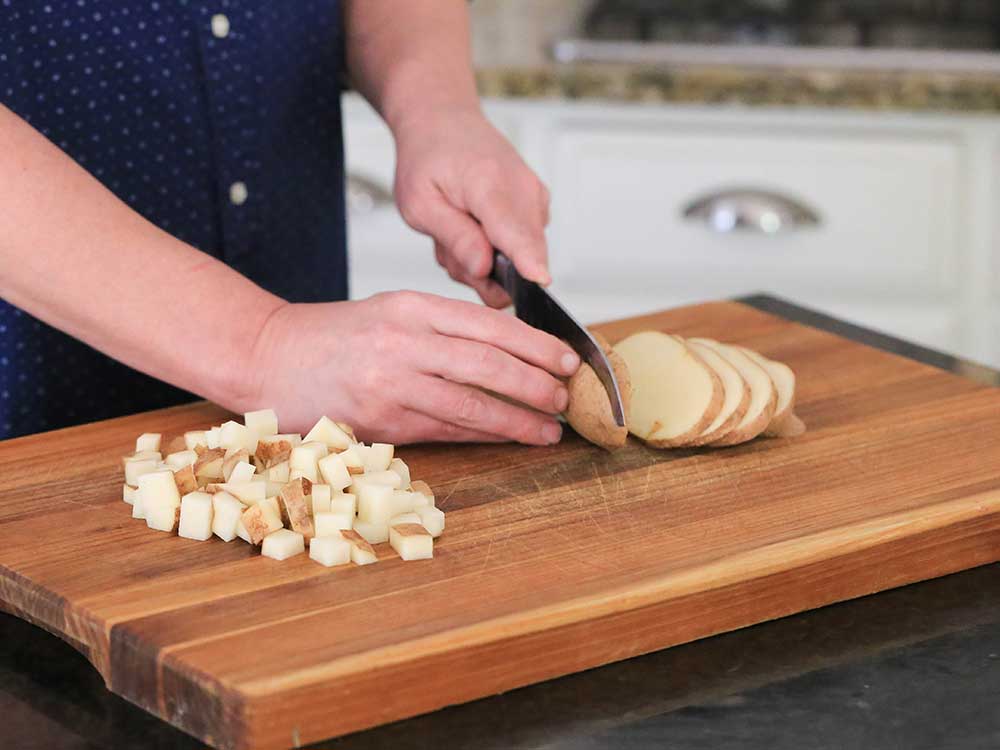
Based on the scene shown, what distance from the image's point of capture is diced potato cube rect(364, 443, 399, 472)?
4.00 ft

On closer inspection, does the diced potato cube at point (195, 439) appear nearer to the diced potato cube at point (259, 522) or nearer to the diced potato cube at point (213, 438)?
the diced potato cube at point (213, 438)

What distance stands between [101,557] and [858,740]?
1.79 feet

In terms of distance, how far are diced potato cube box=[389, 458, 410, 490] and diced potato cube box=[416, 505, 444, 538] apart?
0.15 ft

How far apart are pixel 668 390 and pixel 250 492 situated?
1.38 feet

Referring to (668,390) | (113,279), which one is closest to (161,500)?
(113,279)

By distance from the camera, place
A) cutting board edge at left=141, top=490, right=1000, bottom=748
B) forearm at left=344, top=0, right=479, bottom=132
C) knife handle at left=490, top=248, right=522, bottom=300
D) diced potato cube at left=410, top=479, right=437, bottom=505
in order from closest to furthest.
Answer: cutting board edge at left=141, top=490, right=1000, bottom=748
diced potato cube at left=410, top=479, right=437, bottom=505
knife handle at left=490, top=248, right=522, bottom=300
forearm at left=344, top=0, right=479, bottom=132

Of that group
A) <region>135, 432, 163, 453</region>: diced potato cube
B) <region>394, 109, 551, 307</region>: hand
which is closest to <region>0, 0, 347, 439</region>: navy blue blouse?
<region>394, 109, 551, 307</region>: hand

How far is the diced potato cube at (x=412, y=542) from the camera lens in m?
1.10

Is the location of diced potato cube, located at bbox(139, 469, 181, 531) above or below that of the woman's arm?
below

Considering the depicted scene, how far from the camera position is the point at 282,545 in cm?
110

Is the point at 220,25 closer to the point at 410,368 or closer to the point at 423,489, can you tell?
the point at 410,368

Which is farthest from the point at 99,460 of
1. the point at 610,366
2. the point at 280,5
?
the point at 280,5

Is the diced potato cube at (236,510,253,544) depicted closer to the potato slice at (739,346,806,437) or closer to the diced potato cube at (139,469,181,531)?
the diced potato cube at (139,469,181,531)

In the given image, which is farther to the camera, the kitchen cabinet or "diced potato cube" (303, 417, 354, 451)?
the kitchen cabinet
